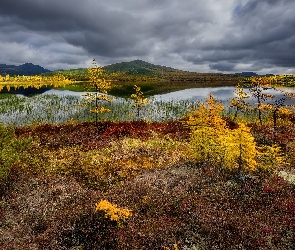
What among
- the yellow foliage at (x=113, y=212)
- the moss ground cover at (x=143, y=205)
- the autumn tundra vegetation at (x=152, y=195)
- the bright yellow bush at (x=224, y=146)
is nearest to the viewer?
the moss ground cover at (x=143, y=205)

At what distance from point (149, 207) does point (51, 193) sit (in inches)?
200

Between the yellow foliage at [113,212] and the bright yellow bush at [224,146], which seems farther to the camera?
the bright yellow bush at [224,146]

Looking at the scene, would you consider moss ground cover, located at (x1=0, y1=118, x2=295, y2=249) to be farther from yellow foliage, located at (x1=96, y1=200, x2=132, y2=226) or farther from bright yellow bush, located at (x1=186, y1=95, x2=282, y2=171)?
bright yellow bush, located at (x1=186, y1=95, x2=282, y2=171)

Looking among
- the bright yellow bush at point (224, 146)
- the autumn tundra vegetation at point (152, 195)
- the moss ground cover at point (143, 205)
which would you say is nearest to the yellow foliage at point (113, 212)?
the autumn tundra vegetation at point (152, 195)

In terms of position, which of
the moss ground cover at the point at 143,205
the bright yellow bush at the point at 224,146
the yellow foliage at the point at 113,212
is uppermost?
the bright yellow bush at the point at 224,146

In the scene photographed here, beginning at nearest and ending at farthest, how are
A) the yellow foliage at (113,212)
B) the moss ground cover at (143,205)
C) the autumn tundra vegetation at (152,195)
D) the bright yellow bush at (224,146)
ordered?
1. the moss ground cover at (143,205)
2. the autumn tundra vegetation at (152,195)
3. the yellow foliage at (113,212)
4. the bright yellow bush at (224,146)

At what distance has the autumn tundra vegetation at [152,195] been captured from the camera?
364 inches

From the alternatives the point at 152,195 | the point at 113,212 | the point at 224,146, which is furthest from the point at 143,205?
the point at 224,146

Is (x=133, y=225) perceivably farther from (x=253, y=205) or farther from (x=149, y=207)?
(x=253, y=205)

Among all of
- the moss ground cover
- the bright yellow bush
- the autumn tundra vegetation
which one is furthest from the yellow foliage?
the bright yellow bush

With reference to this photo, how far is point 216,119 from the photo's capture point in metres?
17.3

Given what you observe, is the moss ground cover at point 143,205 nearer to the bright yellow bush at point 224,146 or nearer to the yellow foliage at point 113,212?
the yellow foliage at point 113,212

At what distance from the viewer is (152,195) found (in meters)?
12.3

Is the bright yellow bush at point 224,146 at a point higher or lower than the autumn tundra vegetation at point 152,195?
higher
